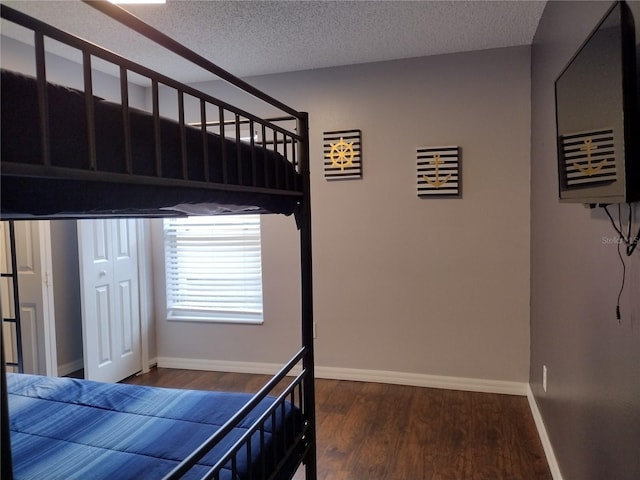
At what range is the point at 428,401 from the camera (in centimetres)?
297

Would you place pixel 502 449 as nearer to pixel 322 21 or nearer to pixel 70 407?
pixel 70 407

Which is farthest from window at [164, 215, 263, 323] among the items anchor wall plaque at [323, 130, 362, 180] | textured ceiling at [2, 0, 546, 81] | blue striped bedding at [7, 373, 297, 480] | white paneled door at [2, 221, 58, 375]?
blue striped bedding at [7, 373, 297, 480]

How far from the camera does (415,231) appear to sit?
3201mm

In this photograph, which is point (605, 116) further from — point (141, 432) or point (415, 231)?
point (415, 231)

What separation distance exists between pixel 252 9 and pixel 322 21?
0.42 m

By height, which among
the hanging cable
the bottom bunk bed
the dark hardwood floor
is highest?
the hanging cable

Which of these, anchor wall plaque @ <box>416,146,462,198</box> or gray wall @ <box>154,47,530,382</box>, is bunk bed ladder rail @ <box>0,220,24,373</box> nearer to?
gray wall @ <box>154,47,530,382</box>

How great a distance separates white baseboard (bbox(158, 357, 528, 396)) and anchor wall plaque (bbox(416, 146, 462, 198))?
1.34 metres

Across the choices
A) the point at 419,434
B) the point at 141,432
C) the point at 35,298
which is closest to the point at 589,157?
the point at 141,432

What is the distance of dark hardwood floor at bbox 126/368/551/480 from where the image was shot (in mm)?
2191

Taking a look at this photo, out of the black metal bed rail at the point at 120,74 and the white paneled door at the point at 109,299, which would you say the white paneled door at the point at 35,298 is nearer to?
the white paneled door at the point at 109,299

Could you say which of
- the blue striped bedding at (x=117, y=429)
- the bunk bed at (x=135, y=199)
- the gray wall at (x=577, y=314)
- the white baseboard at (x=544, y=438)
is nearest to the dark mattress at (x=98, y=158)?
the bunk bed at (x=135, y=199)

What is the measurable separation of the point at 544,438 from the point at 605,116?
74.6 inches

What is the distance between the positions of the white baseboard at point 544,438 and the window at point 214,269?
2.06 metres
